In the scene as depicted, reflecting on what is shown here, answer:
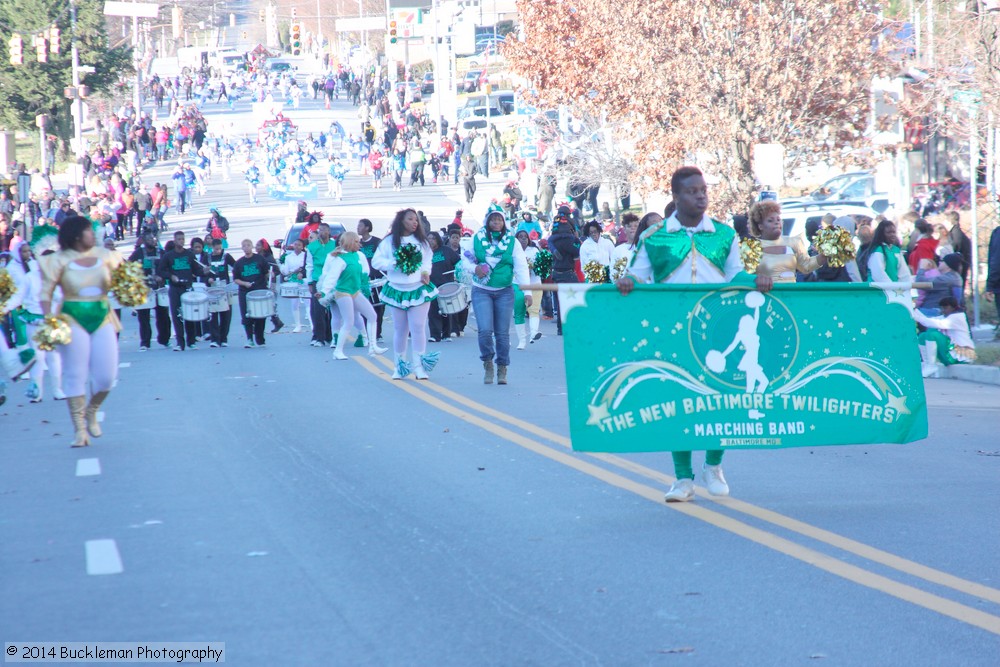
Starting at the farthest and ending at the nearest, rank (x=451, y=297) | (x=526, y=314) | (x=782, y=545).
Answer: (x=451, y=297) < (x=526, y=314) < (x=782, y=545)

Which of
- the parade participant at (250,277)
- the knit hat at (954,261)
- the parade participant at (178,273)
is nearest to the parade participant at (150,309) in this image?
the parade participant at (178,273)

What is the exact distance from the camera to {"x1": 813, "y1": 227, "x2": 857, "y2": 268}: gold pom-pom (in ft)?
36.1

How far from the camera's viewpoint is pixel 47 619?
6184 millimetres

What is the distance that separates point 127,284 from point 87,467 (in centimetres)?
199

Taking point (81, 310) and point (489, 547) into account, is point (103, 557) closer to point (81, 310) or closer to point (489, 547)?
point (489, 547)

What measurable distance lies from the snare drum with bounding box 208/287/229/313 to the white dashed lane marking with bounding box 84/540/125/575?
51.7ft

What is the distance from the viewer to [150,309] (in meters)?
23.6

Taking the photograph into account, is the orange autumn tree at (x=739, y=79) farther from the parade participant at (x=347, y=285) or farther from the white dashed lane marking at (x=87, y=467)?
the white dashed lane marking at (x=87, y=467)

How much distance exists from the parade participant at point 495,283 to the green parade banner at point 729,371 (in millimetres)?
7257

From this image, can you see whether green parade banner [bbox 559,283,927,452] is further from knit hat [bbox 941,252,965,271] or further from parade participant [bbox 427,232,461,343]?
parade participant [bbox 427,232,461,343]

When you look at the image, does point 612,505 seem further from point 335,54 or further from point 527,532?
point 335,54

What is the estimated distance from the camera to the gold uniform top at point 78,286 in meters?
11.6

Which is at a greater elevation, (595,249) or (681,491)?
(595,249)

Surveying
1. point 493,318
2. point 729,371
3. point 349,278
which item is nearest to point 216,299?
point 349,278
